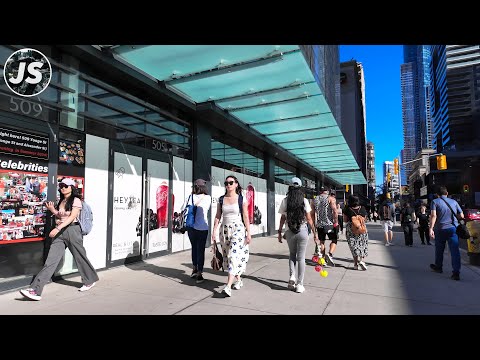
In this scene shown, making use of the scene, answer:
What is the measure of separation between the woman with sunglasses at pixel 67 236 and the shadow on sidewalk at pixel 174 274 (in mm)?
1371

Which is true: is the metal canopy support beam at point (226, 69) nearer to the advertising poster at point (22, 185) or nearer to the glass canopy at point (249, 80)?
the glass canopy at point (249, 80)

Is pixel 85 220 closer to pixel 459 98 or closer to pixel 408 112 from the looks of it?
pixel 459 98

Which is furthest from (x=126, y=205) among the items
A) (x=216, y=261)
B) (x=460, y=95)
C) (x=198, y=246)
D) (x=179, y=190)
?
(x=460, y=95)

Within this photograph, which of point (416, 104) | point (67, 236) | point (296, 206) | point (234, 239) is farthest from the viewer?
point (416, 104)

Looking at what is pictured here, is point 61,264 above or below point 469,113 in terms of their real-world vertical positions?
below

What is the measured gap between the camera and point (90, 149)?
19.8ft

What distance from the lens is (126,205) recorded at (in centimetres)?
682

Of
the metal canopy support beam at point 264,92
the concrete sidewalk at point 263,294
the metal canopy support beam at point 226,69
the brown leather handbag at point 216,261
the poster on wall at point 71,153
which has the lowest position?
the concrete sidewalk at point 263,294

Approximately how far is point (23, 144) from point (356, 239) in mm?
6378

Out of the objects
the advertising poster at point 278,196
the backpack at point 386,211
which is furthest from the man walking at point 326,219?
the advertising poster at point 278,196

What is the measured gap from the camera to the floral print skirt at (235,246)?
15.2ft
